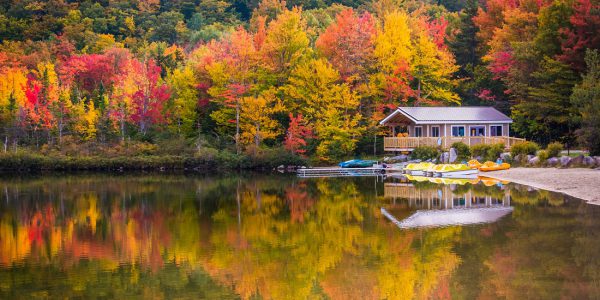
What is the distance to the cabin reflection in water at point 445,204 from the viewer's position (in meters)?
22.5

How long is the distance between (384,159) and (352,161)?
2.94 m

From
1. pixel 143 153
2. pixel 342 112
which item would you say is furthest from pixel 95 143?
pixel 342 112

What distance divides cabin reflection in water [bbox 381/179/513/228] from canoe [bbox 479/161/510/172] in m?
4.75

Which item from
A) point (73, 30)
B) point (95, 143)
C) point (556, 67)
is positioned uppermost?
point (73, 30)

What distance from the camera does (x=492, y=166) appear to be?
39.6 m

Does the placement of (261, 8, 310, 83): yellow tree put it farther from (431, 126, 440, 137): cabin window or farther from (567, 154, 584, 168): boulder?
(567, 154, 584, 168): boulder

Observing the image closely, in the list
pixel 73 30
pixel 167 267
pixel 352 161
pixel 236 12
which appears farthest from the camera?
pixel 236 12

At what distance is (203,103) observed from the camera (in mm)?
54031

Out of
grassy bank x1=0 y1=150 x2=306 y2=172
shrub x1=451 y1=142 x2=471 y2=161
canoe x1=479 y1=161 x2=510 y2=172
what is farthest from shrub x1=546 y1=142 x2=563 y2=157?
grassy bank x1=0 y1=150 x2=306 y2=172

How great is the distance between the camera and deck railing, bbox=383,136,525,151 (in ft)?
147

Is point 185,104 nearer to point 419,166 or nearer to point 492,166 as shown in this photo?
point 419,166

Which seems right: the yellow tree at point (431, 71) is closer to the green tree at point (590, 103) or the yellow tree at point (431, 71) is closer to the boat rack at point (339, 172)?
the boat rack at point (339, 172)

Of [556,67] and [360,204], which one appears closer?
[360,204]

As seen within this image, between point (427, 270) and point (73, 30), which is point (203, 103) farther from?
point (427, 270)
